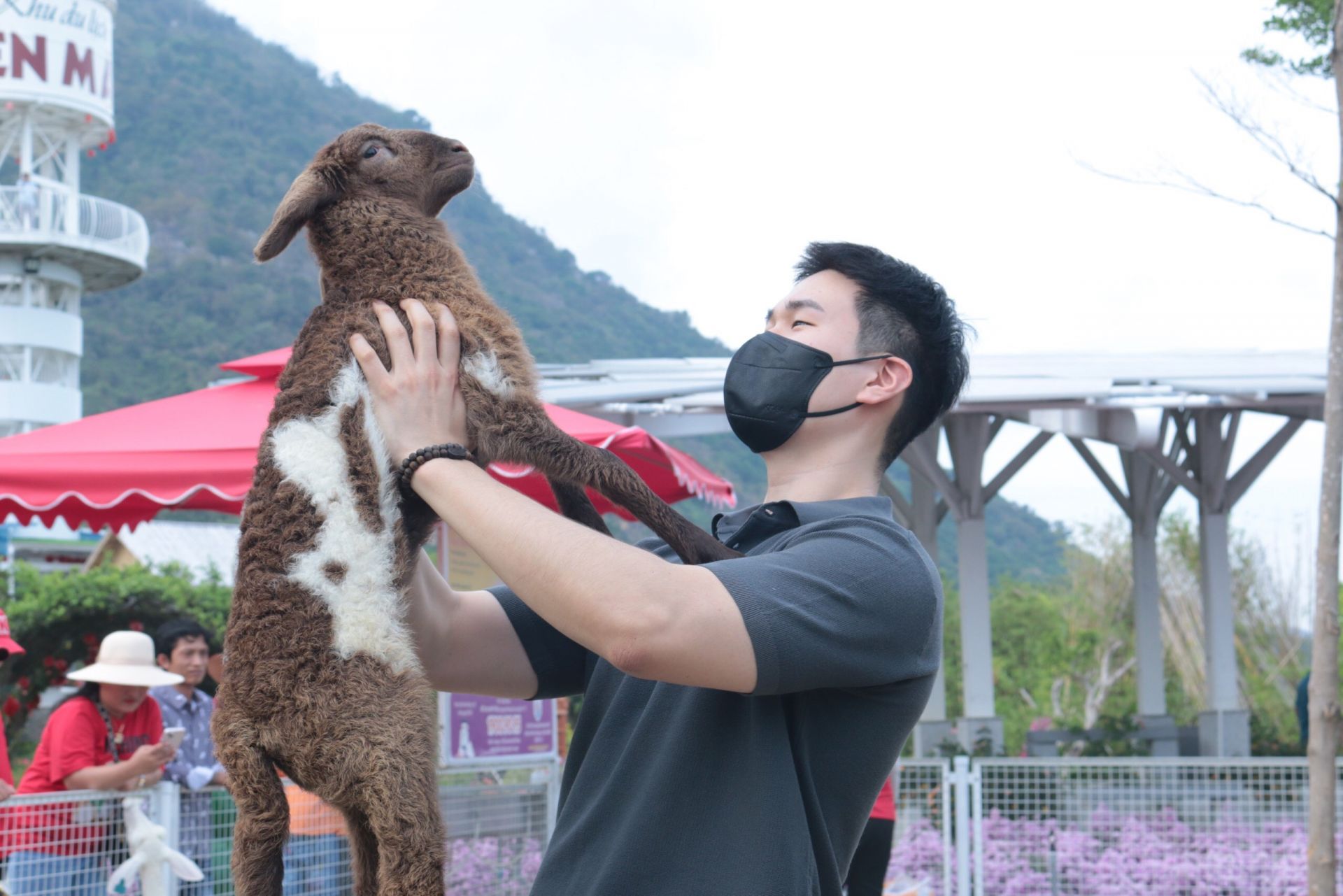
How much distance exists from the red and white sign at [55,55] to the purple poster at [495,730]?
4097 cm

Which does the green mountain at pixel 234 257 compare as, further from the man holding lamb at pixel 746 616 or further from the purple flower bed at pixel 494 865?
the man holding lamb at pixel 746 616

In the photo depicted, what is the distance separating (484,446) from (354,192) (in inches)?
19.3

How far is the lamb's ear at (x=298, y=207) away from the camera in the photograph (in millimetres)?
1937

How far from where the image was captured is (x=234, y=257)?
63281 mm

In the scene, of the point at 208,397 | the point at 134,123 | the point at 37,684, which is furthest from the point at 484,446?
the point at 134,123

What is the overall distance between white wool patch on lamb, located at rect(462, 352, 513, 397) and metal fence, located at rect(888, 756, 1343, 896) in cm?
494

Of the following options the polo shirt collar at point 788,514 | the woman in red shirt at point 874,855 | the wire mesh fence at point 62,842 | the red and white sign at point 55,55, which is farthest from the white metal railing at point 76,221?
the polo shirt collar at point 788,514

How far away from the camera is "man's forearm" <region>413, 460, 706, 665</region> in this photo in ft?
5.11

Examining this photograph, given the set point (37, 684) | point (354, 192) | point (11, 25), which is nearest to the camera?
point (354, 192)

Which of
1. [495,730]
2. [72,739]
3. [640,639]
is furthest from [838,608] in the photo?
[495,730]

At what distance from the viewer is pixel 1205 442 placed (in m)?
14.6

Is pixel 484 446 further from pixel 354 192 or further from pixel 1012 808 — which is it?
pixel 1012 808

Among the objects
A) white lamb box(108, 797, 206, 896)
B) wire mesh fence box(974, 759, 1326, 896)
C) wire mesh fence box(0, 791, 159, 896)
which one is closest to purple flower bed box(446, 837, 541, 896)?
white lamb box(108, 797, 206, 896)

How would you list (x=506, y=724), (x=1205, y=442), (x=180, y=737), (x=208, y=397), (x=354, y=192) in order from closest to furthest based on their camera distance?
(x=354, y=192), (x=180, y=737), (x=208, y=397), (x=506, y=724), (x=1205, y=442)
